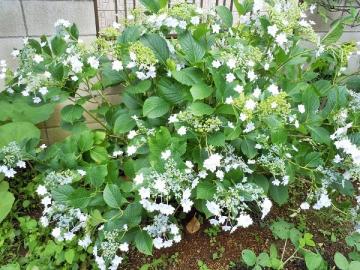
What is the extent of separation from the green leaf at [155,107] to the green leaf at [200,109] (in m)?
0.19

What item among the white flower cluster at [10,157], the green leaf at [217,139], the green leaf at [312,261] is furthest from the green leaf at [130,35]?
the green leaf at [312,261]

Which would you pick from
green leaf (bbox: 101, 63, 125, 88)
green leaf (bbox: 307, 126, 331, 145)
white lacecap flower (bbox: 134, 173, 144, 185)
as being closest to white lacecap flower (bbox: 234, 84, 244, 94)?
green leaf (bbox: 307, 126, 331, 145)

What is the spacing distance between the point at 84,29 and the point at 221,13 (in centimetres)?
105

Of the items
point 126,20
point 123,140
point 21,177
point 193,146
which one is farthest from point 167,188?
point 21,177

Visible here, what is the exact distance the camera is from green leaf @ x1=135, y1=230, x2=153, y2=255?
153 cm

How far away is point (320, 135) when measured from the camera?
1.59 meters

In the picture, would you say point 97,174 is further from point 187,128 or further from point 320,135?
point 320,135

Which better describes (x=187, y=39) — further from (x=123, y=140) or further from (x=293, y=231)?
(x=293, y=231)

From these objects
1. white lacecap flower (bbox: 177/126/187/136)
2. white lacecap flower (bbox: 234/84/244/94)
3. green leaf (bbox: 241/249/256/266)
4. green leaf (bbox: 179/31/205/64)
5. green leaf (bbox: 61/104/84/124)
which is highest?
green leaf (bbox: 179/31/205/64)

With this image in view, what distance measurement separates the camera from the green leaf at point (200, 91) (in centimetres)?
150

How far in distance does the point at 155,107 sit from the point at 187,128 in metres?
0.21

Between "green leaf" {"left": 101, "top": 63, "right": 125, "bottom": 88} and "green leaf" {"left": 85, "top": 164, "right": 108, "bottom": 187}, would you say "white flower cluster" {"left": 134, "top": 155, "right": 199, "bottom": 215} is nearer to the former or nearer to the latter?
"green leaf" {"left": 85, "top": 164, "right": 108, "bottom": 187}

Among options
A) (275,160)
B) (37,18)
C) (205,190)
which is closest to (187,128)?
(205,190)

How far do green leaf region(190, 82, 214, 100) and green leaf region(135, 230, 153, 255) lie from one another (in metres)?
0.66
